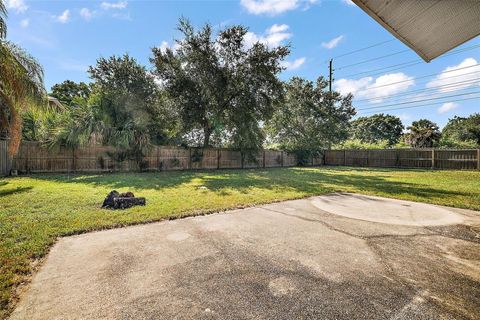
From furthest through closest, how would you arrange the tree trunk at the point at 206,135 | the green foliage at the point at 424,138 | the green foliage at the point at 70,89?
the green foliage at the point at 70,89
the green foliage at the point at 424,138
the tree trunk at the point at 206,135

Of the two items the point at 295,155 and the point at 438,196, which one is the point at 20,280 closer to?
the point at 438,196

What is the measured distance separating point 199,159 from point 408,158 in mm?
16080

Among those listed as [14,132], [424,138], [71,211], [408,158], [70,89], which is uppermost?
[70,89]

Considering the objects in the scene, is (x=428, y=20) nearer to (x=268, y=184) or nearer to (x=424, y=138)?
(x=268, y=184)

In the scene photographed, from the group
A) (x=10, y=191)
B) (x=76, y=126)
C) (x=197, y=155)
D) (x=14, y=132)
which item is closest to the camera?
(x=10, y=191)

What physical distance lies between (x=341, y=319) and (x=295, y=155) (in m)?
19.7

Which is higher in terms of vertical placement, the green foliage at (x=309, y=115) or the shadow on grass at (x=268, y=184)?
the green foliage at (x=309, y=115)

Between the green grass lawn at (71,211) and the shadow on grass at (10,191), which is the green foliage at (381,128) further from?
the shadow on grass at (10,191)

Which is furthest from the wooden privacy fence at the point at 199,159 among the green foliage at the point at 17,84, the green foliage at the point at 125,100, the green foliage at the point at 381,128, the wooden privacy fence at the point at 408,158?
the green foliage at the point at 381,128

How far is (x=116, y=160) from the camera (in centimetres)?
1210

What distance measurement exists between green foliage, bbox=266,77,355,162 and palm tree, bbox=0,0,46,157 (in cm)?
1777

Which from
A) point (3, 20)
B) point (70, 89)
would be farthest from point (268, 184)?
point (70, 89)

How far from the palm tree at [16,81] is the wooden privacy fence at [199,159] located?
4.14 m

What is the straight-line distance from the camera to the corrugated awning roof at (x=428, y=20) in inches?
87.3
